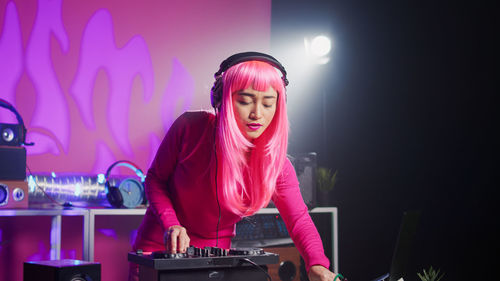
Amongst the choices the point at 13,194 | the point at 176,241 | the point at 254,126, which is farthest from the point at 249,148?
the point at 13,194

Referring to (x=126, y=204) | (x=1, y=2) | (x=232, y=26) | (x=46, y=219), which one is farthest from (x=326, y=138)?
(x=1, y=2)

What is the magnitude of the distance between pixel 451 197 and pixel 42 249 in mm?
2337

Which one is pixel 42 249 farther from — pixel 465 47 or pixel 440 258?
pixel 465 47

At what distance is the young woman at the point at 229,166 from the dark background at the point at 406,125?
154cm

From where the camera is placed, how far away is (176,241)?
1.37 metres

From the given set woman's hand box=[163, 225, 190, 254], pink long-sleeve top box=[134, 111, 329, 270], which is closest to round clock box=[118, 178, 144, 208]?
pink long-sleeve top box=[134, 111, 329, 270]

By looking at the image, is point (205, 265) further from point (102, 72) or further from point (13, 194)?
point (102, 72)

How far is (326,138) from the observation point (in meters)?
3.76

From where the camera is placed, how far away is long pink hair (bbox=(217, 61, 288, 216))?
164 centimetres

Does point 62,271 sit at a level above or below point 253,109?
below

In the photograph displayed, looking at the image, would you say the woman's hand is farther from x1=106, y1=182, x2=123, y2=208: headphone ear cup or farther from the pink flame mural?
the pink flame mural

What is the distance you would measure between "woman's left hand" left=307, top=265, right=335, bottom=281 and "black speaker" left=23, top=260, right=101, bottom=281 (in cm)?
79

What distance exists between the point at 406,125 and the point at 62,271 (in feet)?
7.36

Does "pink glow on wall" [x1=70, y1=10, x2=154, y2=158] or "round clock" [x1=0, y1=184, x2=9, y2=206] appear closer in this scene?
"round clock" [x1=0, y1=184, x2=9, y2=206]
